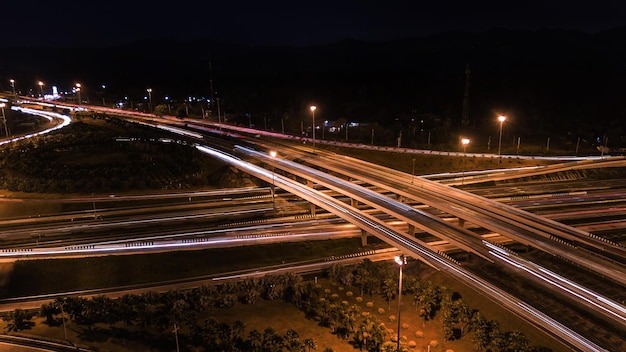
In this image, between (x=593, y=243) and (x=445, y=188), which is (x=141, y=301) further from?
(x=593, y=243)

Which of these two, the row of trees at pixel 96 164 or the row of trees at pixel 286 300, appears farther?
the row of trees at pixel 96 164

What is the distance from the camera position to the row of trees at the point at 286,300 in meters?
22.3

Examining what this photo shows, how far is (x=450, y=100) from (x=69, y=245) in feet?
355

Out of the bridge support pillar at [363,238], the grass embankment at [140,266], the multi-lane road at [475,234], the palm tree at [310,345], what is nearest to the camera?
the multi-lane road at [475,234]

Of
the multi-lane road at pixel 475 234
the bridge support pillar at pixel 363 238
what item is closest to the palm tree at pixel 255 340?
the multi-lane road at pixel 475 234

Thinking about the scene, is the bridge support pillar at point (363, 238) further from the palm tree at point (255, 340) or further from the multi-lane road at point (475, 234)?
the palm tree at point (255, 340)

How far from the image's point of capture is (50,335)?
78.8ft

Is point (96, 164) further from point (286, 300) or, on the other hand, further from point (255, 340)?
point (255, 340)

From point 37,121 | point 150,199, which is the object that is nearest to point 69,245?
point 150,199

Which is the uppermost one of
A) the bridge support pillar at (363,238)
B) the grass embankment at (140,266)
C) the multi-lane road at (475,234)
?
the multi-lane road at (475,234)

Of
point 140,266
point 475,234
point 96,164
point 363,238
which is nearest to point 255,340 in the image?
point 140,266

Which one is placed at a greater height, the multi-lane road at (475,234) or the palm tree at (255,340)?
the multi-lane road at (475,234)

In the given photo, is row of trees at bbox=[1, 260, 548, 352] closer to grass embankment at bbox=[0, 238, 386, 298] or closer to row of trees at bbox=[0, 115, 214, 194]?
grass embankment at bbox=[0, 238, 386, 298]

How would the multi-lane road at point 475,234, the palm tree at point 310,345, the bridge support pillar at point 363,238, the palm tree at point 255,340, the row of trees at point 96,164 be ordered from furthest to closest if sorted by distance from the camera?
1. the row of trees at point 96,164
2. the bridge support pillar at point 363,238
3. the palm tree at point 255,340
4. the palm tree at point 310,345
5. the multi-lane road at point 475,234
